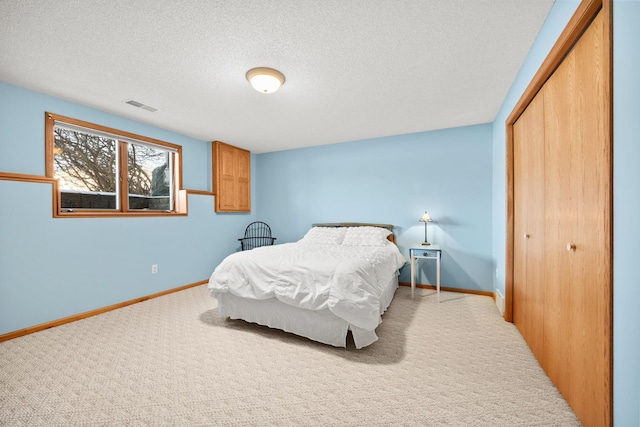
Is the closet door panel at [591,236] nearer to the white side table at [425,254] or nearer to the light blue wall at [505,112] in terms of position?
the light blue wall at [505,112]

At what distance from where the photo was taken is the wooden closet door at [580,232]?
1158mm

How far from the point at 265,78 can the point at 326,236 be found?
2.44 meters

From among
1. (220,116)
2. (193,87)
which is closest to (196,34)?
(193,87)

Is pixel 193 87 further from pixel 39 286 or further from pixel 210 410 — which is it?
pixel 210 410

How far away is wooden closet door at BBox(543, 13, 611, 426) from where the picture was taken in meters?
1.16

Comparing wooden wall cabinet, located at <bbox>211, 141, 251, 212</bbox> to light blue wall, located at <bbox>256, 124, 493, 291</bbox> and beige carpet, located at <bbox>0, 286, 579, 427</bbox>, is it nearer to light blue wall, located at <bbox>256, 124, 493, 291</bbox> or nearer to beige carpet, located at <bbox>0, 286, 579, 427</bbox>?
light blue wall, located at <bbox>256, 124, 493, 291</bbox>

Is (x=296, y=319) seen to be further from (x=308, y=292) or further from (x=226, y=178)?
(x=226, y=178)

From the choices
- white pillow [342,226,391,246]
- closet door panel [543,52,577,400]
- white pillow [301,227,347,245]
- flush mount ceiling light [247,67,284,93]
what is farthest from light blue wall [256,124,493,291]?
flush mount ceiling light [247,67,284,93]

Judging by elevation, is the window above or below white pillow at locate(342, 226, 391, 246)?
above

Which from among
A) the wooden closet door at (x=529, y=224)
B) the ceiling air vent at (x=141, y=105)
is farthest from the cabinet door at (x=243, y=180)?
the wooden closet door at (x=529, y=224)

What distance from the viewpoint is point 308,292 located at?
91.2 inches
